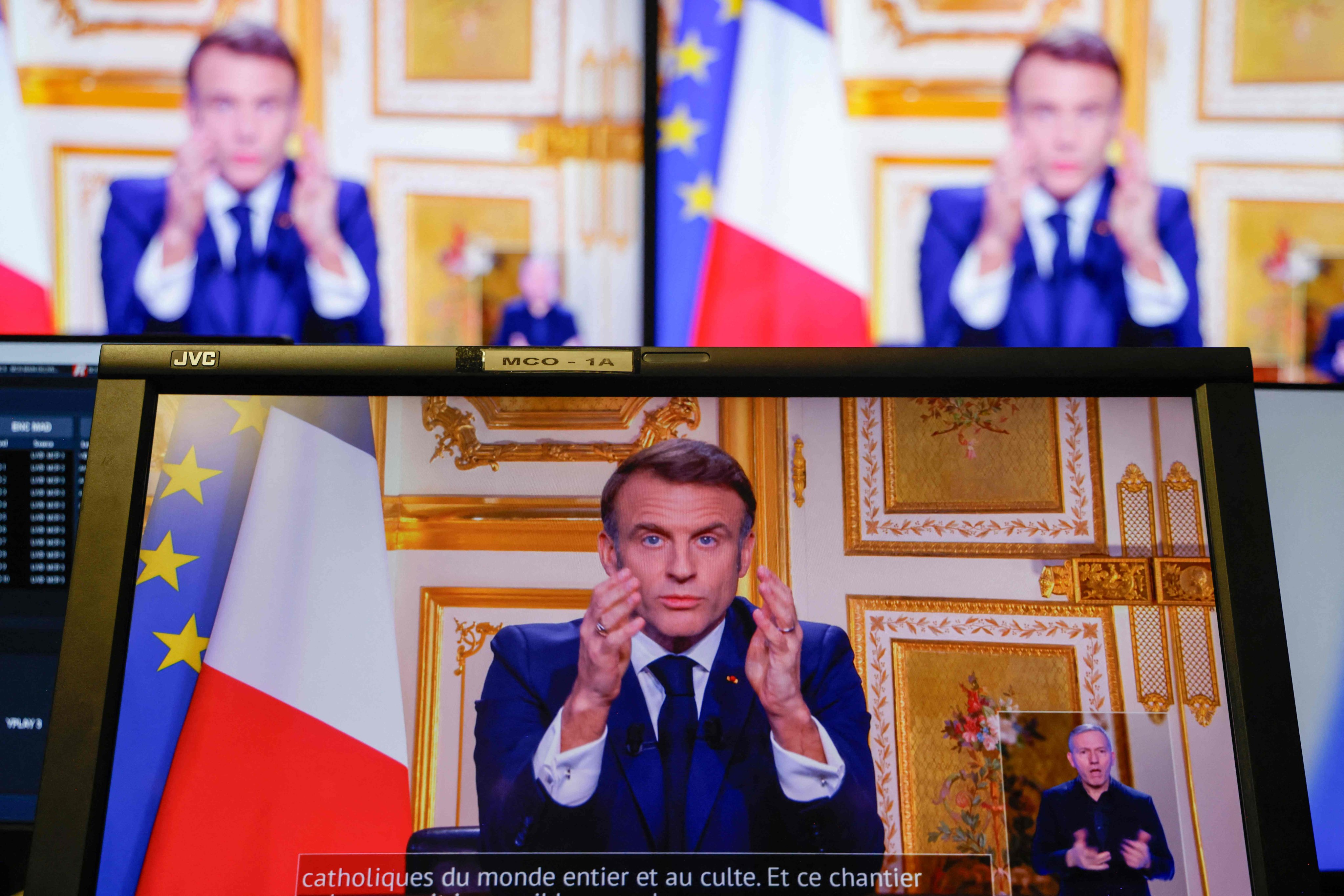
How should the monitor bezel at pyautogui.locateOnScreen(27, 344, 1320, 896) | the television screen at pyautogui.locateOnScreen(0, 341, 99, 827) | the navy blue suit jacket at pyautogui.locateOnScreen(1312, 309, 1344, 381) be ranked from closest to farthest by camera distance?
the monitor bezel at pyautogui.locateOnScreen(27, 344, 1320, 896)
the television screen at pyautogui.locateOnScreen(0, 341, 99, 827)
the navy blue suit jacket at pyautogui.locateOnScreen(1312, 309, 1344, 381)

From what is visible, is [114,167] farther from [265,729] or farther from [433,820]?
[433,820]

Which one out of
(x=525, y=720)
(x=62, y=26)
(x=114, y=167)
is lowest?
(x=525, y=720)

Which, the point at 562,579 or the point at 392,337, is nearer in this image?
the point at 562,579

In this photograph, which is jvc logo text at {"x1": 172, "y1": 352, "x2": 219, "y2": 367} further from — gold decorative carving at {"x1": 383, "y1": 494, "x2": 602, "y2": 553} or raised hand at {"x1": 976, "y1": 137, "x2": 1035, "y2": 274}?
raised hand at {"x1": 976, "y1": 137, "x2": 1035, "y2": 274}

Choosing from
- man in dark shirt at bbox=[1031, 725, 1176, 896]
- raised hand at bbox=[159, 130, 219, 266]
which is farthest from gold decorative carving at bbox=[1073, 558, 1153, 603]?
raised hand at bbox=[159, 130, 219, 266]

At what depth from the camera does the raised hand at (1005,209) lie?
134 cm

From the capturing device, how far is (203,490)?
70 centimetres

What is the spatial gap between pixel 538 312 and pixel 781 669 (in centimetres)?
84

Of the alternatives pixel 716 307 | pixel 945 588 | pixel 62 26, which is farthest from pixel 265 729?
pixel 62 26

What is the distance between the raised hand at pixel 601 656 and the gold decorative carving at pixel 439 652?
0.6 inches

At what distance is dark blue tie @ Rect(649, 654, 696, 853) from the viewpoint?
2.13 feet

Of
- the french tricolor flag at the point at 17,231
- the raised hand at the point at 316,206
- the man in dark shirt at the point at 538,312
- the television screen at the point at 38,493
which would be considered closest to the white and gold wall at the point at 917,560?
the television screen at the point at 38,493

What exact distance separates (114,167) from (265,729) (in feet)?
3.62

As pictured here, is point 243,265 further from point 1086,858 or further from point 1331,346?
point 1331,346
